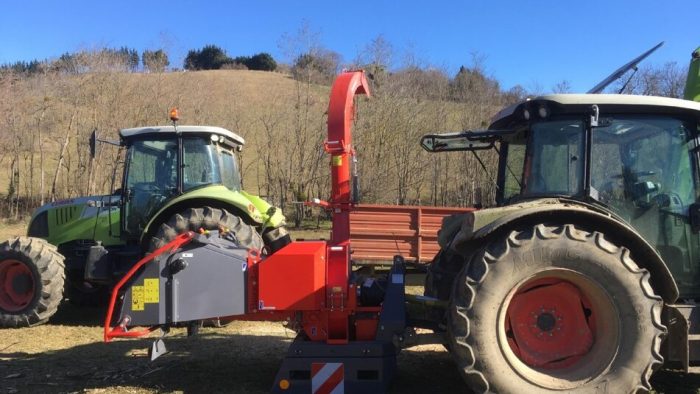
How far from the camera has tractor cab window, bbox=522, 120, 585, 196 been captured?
381 cm

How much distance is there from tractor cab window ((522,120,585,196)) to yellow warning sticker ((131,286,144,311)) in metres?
2.89

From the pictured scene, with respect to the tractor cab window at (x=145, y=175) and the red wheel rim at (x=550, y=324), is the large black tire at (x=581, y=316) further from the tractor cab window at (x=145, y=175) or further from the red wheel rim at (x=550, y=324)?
the tractor cab window at (x=145, y=175)

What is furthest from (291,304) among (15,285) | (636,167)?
(15,285)

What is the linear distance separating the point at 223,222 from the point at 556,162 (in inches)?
154

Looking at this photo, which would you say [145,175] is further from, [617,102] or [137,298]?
[617,102]

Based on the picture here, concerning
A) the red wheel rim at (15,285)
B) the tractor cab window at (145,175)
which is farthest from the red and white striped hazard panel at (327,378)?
the red wheel rim at (15,285)

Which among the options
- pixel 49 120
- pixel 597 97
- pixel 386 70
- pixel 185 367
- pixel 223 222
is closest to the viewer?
pixel 597 97

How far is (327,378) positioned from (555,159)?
228 centimetres

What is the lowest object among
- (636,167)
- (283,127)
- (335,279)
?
(335,279)

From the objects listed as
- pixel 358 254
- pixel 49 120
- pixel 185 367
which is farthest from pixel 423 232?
pixel 49 120

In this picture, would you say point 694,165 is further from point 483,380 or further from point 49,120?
point 49,120

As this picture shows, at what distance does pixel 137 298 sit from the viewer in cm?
390

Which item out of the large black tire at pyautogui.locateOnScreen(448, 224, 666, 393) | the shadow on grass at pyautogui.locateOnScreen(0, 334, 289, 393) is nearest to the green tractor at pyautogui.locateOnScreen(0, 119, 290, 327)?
the shadow on grass at pyautogui.locateOnScreen(0, 334, 289, 393)

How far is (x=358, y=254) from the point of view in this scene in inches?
353
